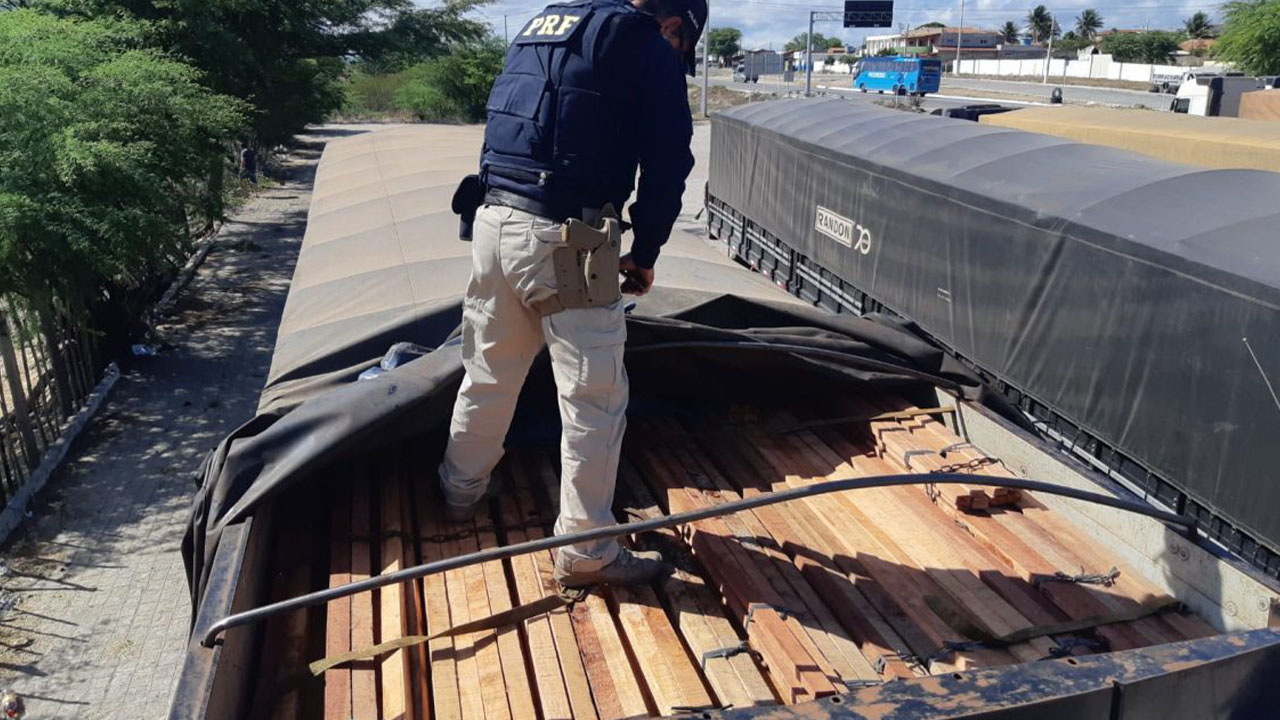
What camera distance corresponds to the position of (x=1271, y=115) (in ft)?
45.5

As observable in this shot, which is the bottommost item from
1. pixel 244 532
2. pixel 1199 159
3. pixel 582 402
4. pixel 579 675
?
pixel 579 675

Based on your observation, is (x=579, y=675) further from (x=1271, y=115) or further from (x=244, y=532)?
(x=1271, y=115)

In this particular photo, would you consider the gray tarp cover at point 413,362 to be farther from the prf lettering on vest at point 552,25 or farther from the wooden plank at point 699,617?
the prf lettering on vest at point 552,25

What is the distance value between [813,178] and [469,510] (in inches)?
323

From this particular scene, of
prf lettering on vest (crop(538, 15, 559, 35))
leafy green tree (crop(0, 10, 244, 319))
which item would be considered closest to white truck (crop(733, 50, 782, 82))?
leafy green tree (crop(0, 10, 244, 319))

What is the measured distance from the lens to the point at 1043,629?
305 cm

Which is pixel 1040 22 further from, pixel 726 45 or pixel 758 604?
pixel 758 604

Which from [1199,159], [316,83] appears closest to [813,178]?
[1199,159]

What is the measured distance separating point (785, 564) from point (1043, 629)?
874 millimetres

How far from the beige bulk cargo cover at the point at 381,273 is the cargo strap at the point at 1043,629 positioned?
80.0 inches

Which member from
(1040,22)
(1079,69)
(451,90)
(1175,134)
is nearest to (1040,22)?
(1040,22)

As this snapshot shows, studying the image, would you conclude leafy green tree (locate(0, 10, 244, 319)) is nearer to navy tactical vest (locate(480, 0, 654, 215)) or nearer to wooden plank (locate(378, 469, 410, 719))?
wooden plank (locate(378, 469, 410, 719))

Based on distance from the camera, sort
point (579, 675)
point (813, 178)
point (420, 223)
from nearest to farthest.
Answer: point (579, 675) → point (420, 223) → point (813, 178)

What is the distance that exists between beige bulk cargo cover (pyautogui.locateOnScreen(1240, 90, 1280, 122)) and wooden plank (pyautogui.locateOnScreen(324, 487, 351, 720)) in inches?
568
